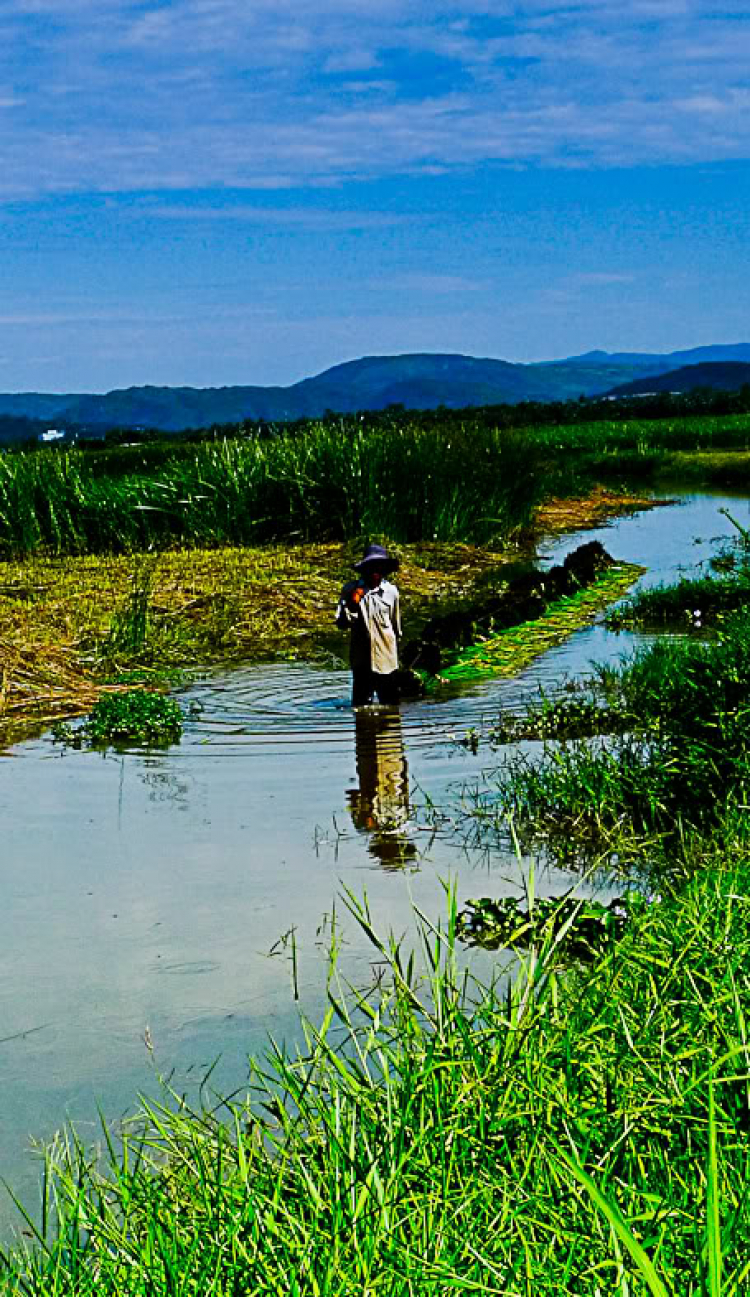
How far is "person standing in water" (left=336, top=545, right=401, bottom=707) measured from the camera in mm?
10750

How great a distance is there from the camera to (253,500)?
73.0ft

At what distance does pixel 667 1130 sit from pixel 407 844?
14.6 feet

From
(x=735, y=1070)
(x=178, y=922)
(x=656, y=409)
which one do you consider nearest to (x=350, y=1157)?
(x=735, y=1070)

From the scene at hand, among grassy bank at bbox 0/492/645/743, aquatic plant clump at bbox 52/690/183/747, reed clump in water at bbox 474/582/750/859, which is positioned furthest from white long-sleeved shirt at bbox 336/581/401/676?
grassy bank at bbox 0/492/645/743

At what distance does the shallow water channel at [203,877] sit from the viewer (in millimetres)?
5043

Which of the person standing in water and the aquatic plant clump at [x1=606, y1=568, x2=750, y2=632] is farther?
the aquatic plant clump at [x1=606, y1=568, x2=750, y2=632]

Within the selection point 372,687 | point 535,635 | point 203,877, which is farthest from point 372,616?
point 535,635

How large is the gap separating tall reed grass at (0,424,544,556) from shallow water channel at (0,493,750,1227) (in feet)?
30.7

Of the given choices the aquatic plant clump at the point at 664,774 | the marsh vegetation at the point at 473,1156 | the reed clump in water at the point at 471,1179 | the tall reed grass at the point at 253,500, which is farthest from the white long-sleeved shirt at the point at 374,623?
the tall reed grass at the point at 253,500

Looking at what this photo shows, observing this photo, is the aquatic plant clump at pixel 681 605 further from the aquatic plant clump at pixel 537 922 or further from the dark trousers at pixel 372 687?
the aquatic plant clump at pixel 537 922

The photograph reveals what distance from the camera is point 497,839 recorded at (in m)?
7.55

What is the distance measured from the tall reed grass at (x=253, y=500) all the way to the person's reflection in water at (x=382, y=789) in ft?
34.2

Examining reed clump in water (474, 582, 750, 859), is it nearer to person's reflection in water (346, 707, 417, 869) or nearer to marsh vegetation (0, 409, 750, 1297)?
person's reflection in water (346, 707, 417, 869)

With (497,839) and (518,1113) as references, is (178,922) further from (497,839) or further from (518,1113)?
(518,1113)
